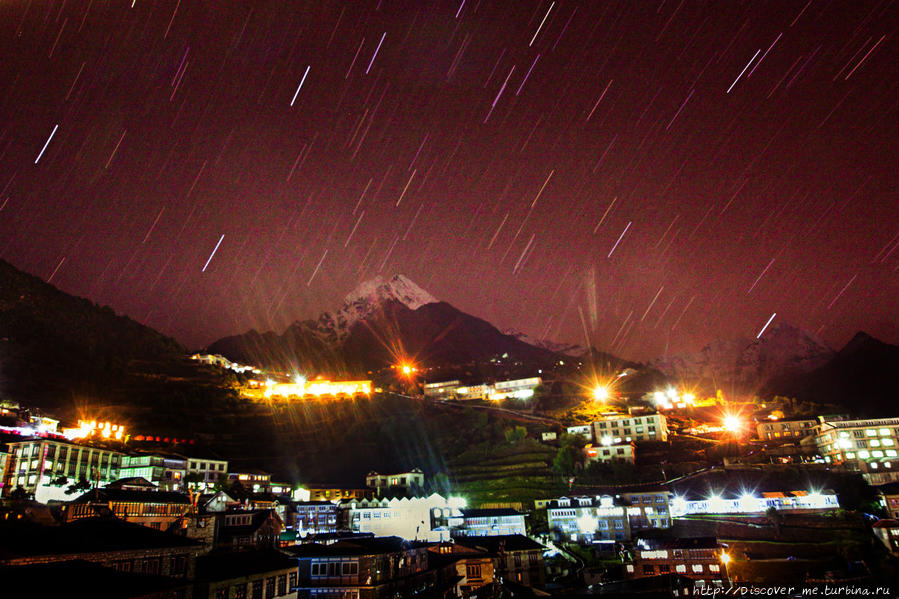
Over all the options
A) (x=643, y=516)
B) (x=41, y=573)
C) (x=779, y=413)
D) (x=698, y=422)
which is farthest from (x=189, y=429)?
(x=779, y=413)

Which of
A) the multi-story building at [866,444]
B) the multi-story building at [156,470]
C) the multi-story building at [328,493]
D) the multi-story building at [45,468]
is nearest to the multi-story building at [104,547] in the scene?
the multi-story building at [45,468]

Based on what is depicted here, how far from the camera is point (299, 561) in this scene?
90.6 feet

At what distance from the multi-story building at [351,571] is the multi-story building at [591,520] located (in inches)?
958

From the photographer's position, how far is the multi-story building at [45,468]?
1661 inches

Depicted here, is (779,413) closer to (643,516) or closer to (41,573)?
(643,516)

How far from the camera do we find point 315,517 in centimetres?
5203

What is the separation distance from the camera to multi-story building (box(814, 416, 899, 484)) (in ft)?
181

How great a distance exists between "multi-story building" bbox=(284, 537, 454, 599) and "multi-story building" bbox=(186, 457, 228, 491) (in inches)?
1206

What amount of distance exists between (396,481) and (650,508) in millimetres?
27848

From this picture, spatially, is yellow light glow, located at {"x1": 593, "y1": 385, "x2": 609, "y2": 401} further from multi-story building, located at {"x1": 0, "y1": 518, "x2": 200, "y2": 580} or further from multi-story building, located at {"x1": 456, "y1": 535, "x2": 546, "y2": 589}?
multi-story building, located at {"x1": 0, "y1": 518, "x2": 200, "y2": 580}

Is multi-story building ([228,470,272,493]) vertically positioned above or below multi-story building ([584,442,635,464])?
below

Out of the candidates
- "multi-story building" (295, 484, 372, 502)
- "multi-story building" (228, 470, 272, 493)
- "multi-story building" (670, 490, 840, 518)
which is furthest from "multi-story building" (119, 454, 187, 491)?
"multi-story building" (670, 490, 840, 518)

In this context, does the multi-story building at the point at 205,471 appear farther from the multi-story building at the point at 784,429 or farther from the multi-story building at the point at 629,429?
the multi-story building at the point at 784,429

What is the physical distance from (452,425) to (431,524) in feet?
115
